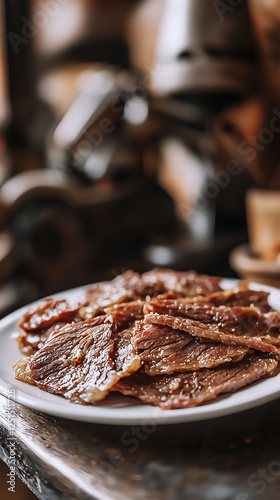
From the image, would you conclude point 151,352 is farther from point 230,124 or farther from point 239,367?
point 230,124

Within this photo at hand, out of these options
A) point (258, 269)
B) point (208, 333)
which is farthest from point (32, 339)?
point (258, 269)

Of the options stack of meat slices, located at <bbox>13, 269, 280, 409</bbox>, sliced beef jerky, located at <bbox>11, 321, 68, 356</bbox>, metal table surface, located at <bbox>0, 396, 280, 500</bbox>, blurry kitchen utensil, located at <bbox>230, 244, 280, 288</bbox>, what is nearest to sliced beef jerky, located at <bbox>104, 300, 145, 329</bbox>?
stack of meat slices, located at <bbox>13, 269, 280, 409</bbox>

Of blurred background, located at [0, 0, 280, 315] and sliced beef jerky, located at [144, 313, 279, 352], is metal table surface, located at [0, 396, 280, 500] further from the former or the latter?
blurred background, located at [0, 0, 280, 315]

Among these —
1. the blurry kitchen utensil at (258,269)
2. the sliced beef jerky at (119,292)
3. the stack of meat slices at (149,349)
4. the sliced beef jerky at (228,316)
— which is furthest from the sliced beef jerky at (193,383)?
the blurry kitchen utensil at (258,269)

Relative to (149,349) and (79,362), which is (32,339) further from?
(149,349)

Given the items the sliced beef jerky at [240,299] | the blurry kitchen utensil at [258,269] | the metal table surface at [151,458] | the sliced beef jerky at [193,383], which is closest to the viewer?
the metal table surface at [151,458]

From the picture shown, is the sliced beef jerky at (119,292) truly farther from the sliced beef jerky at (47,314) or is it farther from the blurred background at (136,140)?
the blurred background at (136,140)
